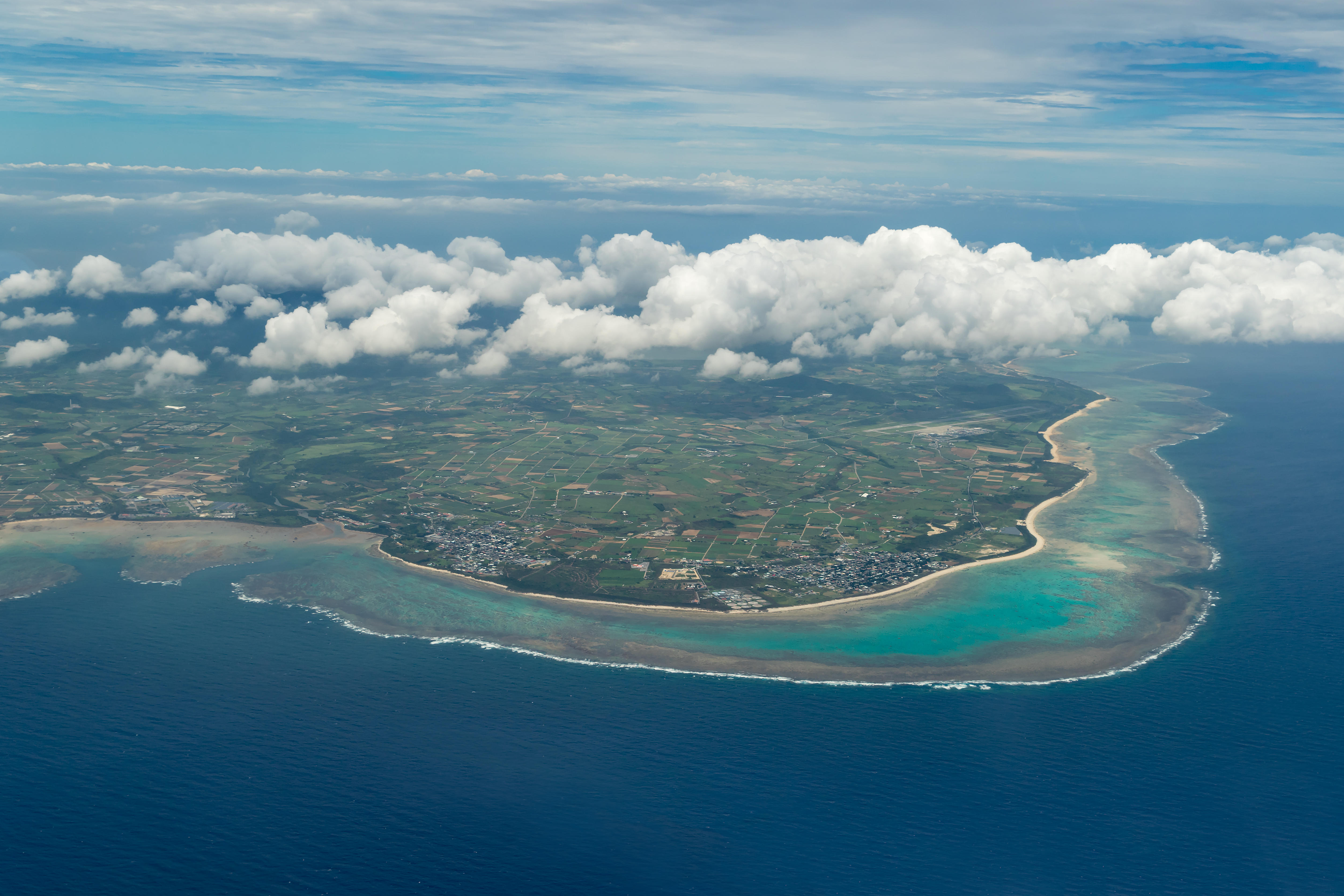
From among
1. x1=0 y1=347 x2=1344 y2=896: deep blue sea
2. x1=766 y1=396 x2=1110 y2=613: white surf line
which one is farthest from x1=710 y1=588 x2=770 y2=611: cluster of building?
x1=0 y1=347 x2=1344 y2=896: deep blue sea

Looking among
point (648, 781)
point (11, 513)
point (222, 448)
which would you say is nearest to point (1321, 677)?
point (648, 781)

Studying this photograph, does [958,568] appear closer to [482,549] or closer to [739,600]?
[739,600]

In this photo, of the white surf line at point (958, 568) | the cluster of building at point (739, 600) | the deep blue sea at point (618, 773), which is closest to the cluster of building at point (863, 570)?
the white surf line at point (958, 568)

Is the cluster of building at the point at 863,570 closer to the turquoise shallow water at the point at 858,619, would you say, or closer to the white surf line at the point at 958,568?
the white surf line at the point at 958,568

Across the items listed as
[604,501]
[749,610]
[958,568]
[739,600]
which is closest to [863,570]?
[958,568]

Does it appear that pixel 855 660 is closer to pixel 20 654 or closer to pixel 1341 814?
pixel 1341 814

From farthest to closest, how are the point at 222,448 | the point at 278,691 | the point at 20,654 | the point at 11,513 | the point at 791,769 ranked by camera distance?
the point at 222,448 → the point at 11,513 → the point at 20,654 → the point at 278,691 → the point at 791,769
